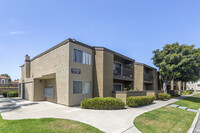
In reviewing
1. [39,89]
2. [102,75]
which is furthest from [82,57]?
[39,89]

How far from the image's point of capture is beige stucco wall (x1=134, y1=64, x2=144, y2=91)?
18.8 m

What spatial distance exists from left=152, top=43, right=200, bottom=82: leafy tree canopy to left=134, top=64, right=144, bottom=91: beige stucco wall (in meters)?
4.06

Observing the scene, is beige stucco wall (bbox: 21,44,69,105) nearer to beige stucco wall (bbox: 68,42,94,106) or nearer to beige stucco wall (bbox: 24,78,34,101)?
beige stucco wall (bbox: 24,78,34,101)

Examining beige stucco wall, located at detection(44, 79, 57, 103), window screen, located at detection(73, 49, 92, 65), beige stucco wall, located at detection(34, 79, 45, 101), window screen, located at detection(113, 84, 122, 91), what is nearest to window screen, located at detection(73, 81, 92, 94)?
window screen, located at detection(73, 49, 92, 65)

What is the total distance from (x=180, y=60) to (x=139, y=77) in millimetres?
6829

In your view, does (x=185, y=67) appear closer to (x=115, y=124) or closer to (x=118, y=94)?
(x=118, y=94)

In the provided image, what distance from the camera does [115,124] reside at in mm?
6234

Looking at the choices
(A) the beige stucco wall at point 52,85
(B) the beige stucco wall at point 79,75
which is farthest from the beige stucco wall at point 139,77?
(A) the beige stucco wall at point 52,85

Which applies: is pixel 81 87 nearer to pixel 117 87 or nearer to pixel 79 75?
pixel 79 75

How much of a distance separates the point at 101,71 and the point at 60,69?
4334 mm

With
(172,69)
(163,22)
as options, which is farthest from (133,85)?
(163,22)

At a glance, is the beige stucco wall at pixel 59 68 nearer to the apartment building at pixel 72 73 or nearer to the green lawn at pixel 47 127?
the apartment building at pixel 72 73

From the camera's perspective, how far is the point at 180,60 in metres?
18.1

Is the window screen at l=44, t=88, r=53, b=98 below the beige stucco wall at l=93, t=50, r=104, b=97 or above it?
below
